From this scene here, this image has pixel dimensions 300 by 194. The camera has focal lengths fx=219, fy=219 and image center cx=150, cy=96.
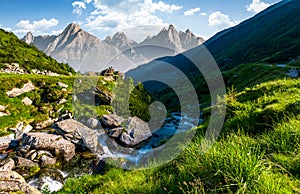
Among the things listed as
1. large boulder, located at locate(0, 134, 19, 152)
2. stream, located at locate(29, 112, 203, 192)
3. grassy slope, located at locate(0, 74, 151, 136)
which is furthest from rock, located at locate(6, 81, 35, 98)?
stream, located at locate(29, 112, 203, 192)

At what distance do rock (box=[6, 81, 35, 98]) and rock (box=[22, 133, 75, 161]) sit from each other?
22434mm

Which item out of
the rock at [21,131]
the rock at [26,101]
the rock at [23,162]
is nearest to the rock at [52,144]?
the rock at [23,162]

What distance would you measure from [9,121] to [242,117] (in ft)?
136

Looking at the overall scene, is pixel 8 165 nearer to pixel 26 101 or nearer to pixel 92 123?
pixel 92 123

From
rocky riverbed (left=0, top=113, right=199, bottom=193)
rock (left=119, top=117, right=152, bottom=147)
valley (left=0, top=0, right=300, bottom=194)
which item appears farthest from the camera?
rock (left=119, top=117, right=152, bottom=147)

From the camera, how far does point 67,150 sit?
28.8 metres

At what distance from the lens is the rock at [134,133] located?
33.4 meters

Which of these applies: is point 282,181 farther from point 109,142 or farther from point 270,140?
point 109,142

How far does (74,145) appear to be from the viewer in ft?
99.9

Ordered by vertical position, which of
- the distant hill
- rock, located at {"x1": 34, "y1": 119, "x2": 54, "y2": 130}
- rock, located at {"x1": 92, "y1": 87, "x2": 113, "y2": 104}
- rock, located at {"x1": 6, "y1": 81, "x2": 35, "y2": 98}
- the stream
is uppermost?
the distant hill

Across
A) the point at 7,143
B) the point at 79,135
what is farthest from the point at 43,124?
the point at 79,135

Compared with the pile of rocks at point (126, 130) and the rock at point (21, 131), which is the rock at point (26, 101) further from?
the pile of rocks at point (126, 130)

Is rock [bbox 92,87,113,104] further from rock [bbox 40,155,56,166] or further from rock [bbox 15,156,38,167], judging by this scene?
rock [bbox 15,156,38,167]

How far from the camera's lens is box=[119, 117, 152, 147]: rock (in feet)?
110
